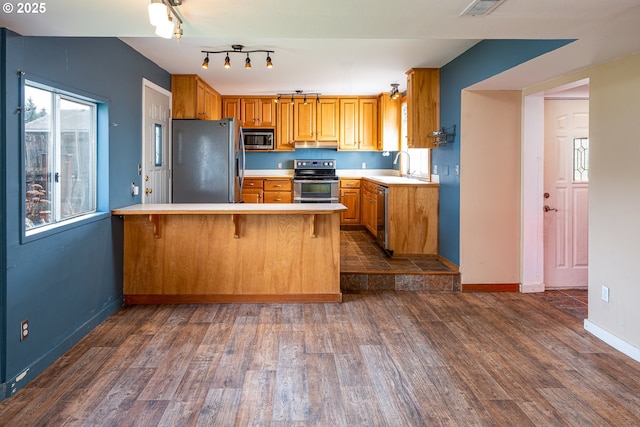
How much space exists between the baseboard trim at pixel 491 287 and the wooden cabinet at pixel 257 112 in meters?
4.36

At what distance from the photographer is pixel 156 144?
5.49 meters

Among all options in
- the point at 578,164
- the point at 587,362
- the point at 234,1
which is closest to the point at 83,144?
the point at 234,1

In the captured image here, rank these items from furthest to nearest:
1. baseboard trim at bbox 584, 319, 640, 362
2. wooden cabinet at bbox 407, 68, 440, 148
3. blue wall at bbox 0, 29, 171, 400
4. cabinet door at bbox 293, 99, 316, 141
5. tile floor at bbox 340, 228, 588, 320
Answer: cabinet door at bbox 293, 99, 316, 141 < wooden cabinet at bbox 407, 68, 440, 148 < tile floor at bbox 340, 228, 588, 320 < baseboard trim at bbox 584, 319, 640, 362 < blue wall at bbox 0, 29, 171, 400

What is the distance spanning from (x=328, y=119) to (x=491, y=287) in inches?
162

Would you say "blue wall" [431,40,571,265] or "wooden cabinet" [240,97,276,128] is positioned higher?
"wooden cabinet" [240,97,276,128]

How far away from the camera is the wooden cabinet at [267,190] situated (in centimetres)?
828

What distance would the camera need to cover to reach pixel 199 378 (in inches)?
119

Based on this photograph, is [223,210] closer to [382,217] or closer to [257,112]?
[382,217]

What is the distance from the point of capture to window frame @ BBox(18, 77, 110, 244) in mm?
2896

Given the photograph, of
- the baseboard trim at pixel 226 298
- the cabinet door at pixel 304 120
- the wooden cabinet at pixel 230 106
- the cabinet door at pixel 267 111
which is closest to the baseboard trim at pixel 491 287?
the baseboard trim at pixel 226 298

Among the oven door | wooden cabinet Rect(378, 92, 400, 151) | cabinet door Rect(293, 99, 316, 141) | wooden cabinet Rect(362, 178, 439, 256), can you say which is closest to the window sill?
wooden cabinet Rect(362, 178, 439, 256)

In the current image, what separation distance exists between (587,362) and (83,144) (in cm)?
381

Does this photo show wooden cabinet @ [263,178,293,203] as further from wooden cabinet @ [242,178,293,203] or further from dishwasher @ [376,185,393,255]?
dishwasher @ [376,185,393,255]

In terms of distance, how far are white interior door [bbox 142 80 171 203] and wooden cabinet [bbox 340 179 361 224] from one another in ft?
10.4
